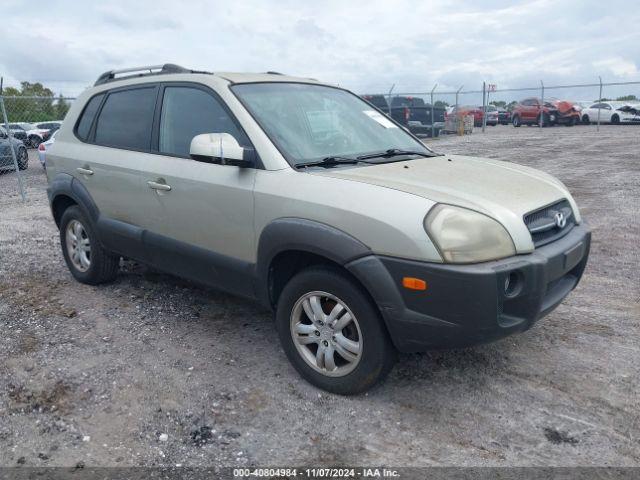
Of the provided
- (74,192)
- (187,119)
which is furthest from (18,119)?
(187,119)

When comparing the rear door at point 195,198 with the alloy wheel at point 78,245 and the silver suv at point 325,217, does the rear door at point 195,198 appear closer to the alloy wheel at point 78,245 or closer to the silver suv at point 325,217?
the silver suv at point 325,217

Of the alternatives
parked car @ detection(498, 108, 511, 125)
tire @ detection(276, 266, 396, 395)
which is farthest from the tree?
parked car @ detection(498, 108, 511, 125)

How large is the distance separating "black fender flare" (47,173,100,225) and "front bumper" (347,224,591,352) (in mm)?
2864

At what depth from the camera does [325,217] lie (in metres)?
3.09

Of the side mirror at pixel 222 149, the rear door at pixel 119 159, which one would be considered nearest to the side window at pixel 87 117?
the rear door at pixel 119 159

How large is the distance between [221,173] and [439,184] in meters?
1.39

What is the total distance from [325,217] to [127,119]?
92.1 inches

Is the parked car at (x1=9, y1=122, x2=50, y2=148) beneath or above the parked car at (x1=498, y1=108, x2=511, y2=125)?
beneath

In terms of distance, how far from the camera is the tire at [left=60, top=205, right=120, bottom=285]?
5.04 m

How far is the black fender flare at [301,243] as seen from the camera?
2980mm

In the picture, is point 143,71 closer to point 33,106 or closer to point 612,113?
point 33,106

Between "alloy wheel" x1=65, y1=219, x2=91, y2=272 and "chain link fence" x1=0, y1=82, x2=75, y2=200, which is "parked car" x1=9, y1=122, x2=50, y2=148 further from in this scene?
"alloy wheel" x1=65, y1=219, x2=91, y2=272

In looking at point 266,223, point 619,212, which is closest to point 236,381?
point 266,223

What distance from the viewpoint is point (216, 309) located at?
4691 millimetres
